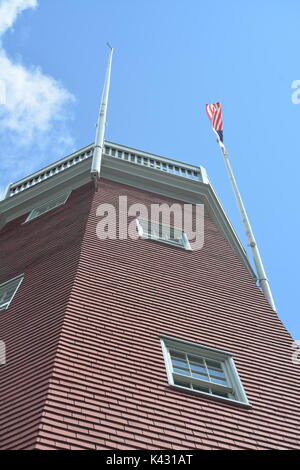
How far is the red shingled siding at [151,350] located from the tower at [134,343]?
0.03 meters

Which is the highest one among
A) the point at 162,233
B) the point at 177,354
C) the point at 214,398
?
the point at 162,233

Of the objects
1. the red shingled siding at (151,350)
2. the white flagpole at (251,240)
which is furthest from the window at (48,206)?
the white flagpole at (251,240)

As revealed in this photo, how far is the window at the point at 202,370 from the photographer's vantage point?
1079cm

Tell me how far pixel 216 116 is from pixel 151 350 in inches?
594

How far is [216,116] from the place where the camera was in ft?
79.6

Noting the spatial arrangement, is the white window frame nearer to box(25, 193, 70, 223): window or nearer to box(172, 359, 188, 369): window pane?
box(25, 193, 70, 223): window

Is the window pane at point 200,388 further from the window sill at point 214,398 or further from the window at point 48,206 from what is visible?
the window at point 48,206

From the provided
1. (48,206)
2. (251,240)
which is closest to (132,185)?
(48,206)

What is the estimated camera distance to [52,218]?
722 inches

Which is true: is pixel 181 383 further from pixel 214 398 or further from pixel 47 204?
pixel 47 204

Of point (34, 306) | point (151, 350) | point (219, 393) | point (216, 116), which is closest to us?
point (219, 393)

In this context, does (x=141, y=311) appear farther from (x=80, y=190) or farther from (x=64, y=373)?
(x=80, y=190)

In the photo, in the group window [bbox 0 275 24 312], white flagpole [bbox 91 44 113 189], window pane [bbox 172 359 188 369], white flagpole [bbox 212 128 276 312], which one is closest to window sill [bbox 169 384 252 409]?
window pane [bbox 172 359 188 369]

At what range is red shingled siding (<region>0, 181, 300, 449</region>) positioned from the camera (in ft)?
29.2
